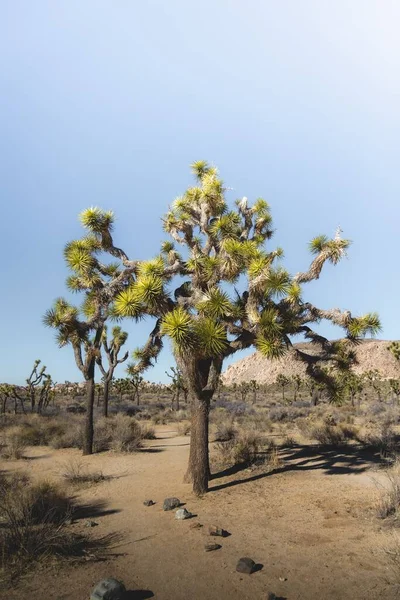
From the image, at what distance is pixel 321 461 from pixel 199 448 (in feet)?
15.5

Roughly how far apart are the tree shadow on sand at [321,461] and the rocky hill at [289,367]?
36777 millimetres

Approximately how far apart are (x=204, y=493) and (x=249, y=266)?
4903 millimetres

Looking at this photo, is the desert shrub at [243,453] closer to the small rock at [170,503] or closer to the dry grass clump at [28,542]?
the small rock at [170,503]

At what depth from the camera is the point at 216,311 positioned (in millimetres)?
8906

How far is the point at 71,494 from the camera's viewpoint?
30.0 feet

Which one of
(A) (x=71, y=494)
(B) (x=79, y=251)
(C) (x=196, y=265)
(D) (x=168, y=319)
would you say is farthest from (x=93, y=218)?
(A) (x=71, y=494)

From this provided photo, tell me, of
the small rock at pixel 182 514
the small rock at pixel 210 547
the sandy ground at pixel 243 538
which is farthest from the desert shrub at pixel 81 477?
the small rock at pixel 210 547

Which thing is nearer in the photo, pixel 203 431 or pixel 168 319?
pixel 168 319

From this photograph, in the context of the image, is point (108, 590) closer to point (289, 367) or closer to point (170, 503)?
point (170, 503)

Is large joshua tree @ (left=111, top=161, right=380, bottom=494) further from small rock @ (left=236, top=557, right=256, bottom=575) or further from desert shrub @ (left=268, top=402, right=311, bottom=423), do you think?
desert shrub @ (left=268, top=402, right=311, bottom=423)

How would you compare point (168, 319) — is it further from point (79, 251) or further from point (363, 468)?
point (363, 468)

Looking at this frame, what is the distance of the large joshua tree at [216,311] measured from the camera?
28.2 feet

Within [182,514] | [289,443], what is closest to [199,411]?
[182,514]

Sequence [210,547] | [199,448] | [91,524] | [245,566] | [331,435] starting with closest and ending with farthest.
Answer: [245,566]
[210,547]
[91,524]
[199,448]
[331,435]
